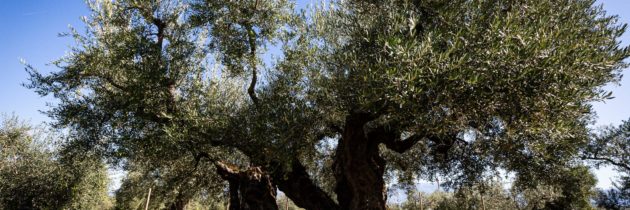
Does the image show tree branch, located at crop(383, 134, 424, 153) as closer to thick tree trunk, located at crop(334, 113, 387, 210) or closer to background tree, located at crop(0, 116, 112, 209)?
thick tree trunk, located at crop(334, 113, 387, 210)

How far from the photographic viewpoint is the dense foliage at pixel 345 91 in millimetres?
9430

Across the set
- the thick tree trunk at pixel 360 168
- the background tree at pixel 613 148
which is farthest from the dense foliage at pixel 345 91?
the background tree at pixel 613 148

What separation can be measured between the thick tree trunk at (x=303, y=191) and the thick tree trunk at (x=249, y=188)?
27.3 inches

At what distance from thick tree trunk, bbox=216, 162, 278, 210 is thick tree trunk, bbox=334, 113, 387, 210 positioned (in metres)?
3.18

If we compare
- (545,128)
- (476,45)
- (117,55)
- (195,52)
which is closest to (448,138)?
(545,128)

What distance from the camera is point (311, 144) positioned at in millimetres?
13320

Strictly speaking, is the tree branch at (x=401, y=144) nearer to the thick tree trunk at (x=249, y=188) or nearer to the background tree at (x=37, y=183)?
the thick tree trunk at (x=249, y=188)

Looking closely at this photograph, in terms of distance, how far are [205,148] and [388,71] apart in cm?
772

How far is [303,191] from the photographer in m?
15.9

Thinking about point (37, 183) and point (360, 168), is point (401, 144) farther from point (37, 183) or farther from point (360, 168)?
point (37, 183)

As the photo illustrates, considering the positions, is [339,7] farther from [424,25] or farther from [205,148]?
[205,148]

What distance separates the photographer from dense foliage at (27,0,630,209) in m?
9.43

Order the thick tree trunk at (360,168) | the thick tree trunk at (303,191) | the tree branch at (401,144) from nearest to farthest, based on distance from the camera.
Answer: the thick tree trunk at (360,168)
the tree branch at (401,144)
the thick tree trunk at (303,191)

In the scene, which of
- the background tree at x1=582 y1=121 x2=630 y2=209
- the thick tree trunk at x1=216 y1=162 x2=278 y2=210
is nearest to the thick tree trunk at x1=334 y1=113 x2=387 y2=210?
the thick tree trunk at x1=216 y1=162 x2=278 y2=210
